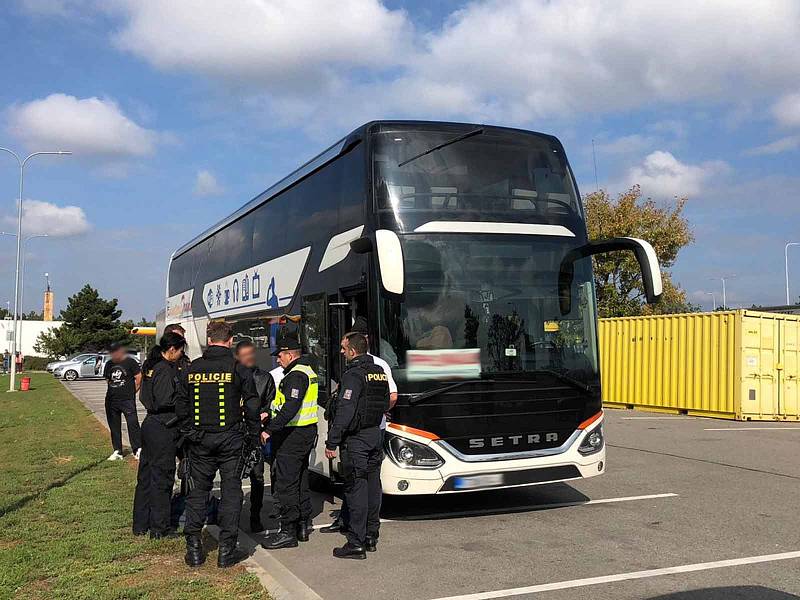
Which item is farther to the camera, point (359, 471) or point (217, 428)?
point (359, 471)

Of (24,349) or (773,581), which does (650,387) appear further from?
(24,349)

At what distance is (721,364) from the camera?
19.5m

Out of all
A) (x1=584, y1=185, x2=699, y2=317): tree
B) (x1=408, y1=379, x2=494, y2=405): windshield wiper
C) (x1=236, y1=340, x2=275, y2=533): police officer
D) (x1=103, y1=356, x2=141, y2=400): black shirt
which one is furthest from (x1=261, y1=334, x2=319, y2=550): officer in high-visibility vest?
(x1=584, y1=185, x2=699, y2=317): tree

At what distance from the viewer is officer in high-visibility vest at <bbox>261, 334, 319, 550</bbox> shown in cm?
650

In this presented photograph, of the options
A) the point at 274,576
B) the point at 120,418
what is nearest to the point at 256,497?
the point at 274,576

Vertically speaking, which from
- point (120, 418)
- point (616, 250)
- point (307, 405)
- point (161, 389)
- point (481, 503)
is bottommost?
point (481, 503)

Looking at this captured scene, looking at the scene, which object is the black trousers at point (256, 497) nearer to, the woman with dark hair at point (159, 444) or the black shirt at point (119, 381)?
the woman with dark hair at point (159, 444)

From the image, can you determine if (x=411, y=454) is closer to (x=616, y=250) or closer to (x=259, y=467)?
(x=259, y=467)

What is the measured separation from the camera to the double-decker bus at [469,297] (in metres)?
7.20

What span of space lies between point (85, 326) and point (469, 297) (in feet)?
238

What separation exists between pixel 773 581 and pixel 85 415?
17.7 metres

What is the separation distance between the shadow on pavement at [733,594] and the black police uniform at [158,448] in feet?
13.2

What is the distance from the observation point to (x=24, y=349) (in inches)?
3782

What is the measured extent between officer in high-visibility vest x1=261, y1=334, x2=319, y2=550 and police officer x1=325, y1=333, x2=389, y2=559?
0.35 metres
